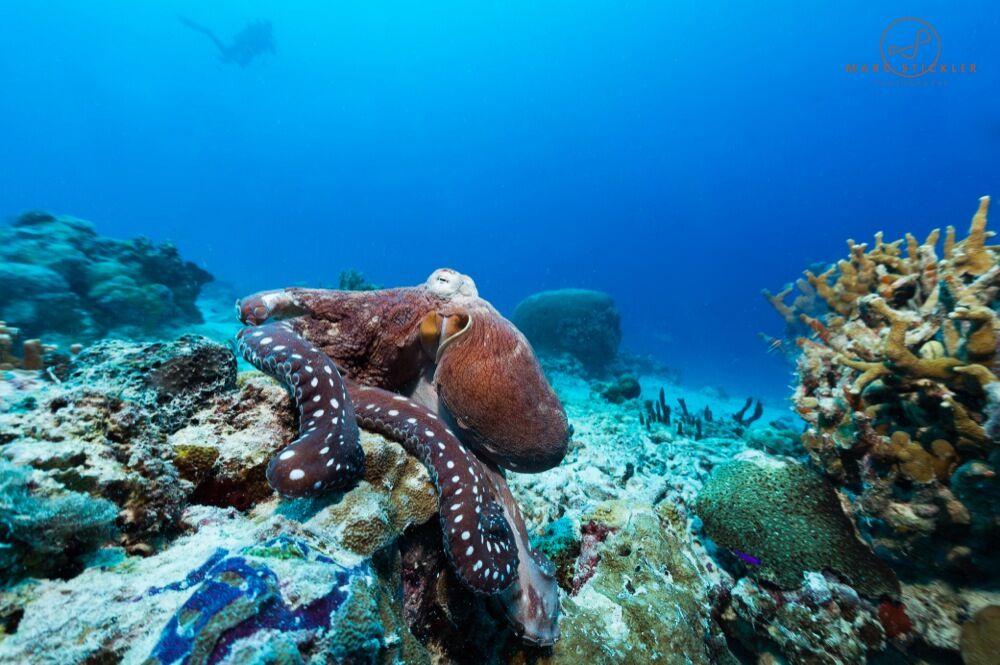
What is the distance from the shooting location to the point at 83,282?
12.6 meters

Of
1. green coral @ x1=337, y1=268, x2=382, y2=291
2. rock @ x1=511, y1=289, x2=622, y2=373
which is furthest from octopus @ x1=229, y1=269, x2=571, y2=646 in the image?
rock @ x1=511, y1=289, x2=622, y2=373

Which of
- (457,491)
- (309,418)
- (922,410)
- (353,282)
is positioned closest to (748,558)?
(922,410)

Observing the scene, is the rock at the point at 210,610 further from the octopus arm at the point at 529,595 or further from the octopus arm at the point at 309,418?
the octopus arm at the point at 529,595

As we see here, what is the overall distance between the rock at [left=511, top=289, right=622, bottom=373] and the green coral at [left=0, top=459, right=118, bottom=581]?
22378 millimetres

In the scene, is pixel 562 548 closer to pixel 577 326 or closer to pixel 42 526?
pixel 42 526

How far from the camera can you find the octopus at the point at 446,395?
225 centimetres

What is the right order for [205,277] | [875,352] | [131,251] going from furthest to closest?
1. [205,277]
2. [131,251]
3. [875,352]

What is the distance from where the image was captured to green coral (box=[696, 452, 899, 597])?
12.7 ft

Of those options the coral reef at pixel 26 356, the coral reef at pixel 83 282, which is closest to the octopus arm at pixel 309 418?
the coral reef at pixel 26 356

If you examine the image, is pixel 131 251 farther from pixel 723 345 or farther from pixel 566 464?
pixel 723 345

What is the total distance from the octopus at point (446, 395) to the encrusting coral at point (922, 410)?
3543 millimetres

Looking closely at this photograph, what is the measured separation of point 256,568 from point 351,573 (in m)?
0.35

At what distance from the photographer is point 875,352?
4680 millimetres

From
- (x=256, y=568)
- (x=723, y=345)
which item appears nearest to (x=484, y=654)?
(x=256, y=568)
